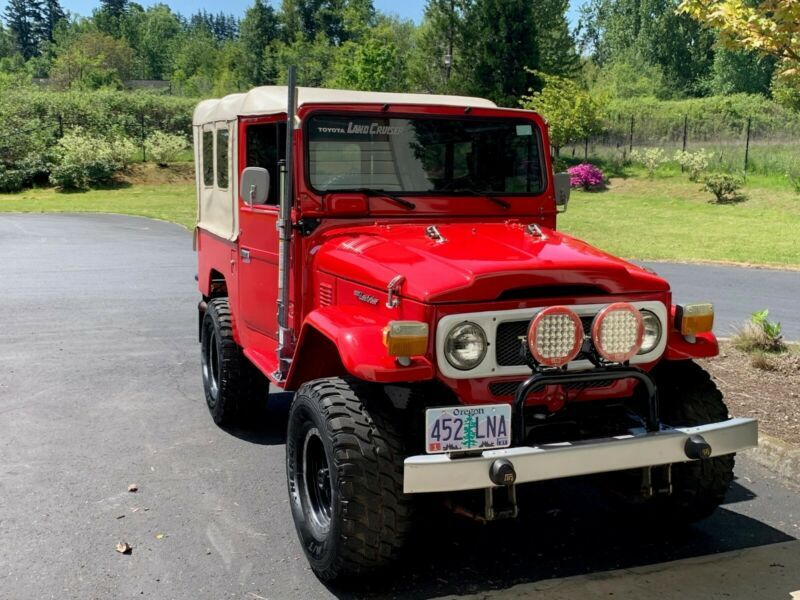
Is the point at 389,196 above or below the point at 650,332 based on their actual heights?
above

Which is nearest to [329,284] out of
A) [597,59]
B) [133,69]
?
[597,59]

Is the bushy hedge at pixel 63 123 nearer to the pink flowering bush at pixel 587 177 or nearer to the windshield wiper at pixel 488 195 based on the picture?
the pink flowering bush at pixel 587 177

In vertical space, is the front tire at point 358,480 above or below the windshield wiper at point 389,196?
below

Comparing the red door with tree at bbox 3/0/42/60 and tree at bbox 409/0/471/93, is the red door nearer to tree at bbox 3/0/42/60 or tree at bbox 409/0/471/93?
tree at bbox 409/0/471/93

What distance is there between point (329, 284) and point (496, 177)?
1347mm

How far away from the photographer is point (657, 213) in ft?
74.3

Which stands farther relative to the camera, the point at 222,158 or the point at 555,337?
the point at 222,158

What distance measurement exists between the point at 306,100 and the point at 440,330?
1853 millimetres

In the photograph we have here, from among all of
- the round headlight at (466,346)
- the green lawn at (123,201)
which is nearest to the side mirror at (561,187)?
the round headlight at (466,346)

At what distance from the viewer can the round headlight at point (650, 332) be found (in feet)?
12.2

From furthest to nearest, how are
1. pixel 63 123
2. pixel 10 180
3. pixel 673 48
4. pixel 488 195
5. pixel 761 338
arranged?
pixel 673 48, pixel 63 123, pixel 10 180, pixel 761 338, pixel 488 195

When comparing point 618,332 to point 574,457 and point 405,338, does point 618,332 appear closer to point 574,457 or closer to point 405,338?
point 574,457

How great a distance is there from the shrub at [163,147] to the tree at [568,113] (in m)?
15.0

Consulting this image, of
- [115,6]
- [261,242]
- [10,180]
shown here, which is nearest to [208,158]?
[261,242]
